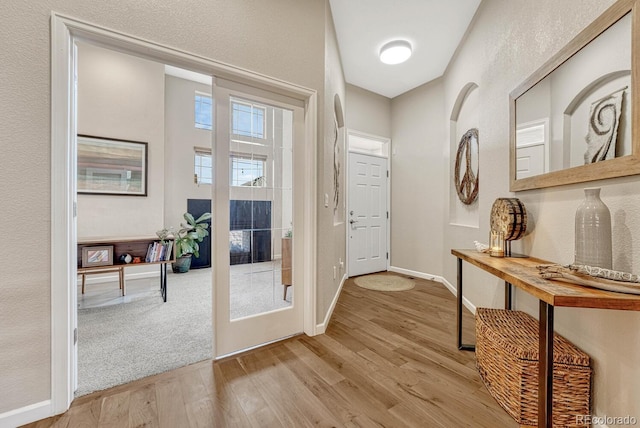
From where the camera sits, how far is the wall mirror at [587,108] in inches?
44.8

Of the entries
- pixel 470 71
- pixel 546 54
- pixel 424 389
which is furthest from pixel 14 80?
pixel 470 71

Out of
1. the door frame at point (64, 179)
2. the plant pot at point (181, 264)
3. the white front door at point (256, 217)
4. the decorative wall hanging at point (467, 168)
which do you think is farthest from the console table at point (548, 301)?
the plant pot at point (181, 264)

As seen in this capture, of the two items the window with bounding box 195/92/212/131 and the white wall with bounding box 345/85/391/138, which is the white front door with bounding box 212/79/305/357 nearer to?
the white wall with bounding box 345/85/391/138

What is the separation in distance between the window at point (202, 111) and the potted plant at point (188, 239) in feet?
5.85

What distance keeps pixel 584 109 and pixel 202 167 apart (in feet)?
17.4

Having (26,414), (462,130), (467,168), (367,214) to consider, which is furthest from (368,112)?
(26,414)

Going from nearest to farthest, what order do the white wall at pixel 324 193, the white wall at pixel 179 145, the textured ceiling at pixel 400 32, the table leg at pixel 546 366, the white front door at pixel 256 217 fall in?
the table leg at pixel 546 366 → the white front door at pixel 256 217 → the white wall at pixel 324 193 → the textured ceiling at pixel 400 32 → the white wall at pixel 179 145

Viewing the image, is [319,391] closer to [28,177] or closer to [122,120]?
[28,177]

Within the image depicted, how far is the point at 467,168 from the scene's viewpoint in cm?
323

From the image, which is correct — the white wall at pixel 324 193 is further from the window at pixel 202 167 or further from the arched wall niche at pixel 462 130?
the window at pixel 202 167

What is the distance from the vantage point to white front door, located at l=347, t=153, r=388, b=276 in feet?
13.9

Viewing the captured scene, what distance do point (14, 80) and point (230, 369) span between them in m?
2.01

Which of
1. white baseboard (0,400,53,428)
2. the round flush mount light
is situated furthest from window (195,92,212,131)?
white baseboard (0,400,53,428)

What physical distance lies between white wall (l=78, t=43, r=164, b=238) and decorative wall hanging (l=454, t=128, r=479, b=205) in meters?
4.55
